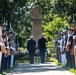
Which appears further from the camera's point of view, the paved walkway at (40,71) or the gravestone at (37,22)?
the gravestone at (37,22)

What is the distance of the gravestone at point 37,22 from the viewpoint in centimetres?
4864

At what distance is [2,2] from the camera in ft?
120

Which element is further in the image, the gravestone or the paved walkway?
the gravestone

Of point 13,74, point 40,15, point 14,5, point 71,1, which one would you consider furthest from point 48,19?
point 13,74

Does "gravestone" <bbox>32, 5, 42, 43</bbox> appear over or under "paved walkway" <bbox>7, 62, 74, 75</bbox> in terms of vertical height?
over

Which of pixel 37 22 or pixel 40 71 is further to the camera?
pixel 37 22

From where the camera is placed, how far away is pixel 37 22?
165 feet

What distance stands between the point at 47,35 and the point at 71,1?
2055cm

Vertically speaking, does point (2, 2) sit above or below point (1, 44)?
above

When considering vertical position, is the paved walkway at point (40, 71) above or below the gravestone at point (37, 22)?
below

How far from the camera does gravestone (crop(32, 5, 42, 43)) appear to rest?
160 ft

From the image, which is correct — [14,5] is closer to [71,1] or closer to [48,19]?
[71,1]

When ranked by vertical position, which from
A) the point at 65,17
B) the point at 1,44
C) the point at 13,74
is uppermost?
the point at 65,17

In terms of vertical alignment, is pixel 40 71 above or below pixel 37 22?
below
